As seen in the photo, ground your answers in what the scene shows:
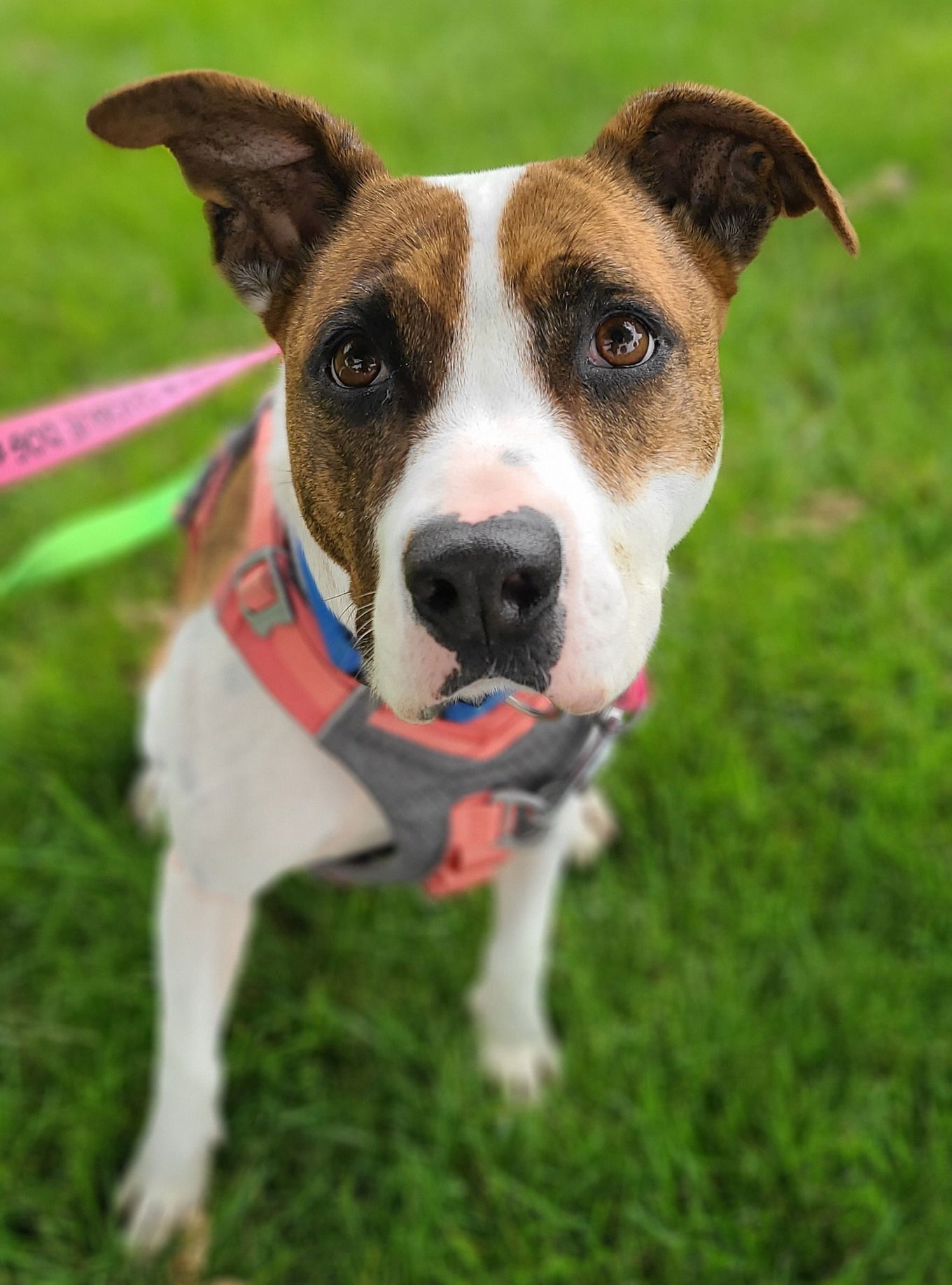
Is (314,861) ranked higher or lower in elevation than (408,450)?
lower

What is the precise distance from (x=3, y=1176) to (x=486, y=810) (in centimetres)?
153

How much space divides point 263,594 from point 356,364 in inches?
19.2

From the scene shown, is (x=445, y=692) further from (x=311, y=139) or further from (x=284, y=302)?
(x=311, y=139)

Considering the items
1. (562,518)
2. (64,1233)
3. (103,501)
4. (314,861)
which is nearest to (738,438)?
(103,501)

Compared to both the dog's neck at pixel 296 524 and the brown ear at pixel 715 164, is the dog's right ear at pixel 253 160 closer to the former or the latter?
the dog's neck at pixel 296 524

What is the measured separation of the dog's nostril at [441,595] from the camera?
1.49 metres

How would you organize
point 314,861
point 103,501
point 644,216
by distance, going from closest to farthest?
point 644,216 < point 314,861 < point 103,501

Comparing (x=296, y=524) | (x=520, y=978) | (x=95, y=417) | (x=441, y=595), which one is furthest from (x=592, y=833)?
(x=441, y=595)

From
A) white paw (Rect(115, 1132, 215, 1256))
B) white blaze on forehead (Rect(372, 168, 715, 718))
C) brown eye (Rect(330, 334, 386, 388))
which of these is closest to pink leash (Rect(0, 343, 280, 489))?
brown eye (Rect(330, 334, 386, 388))

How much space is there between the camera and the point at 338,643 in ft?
6.35

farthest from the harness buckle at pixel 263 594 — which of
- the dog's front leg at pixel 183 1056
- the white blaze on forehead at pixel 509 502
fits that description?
the dog's front leg at pixel 183 1056

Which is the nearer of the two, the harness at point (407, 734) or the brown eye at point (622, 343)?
the brown eye at point (622, 343)

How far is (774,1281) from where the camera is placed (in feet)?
7.91

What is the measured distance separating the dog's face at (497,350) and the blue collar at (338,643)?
16cm
